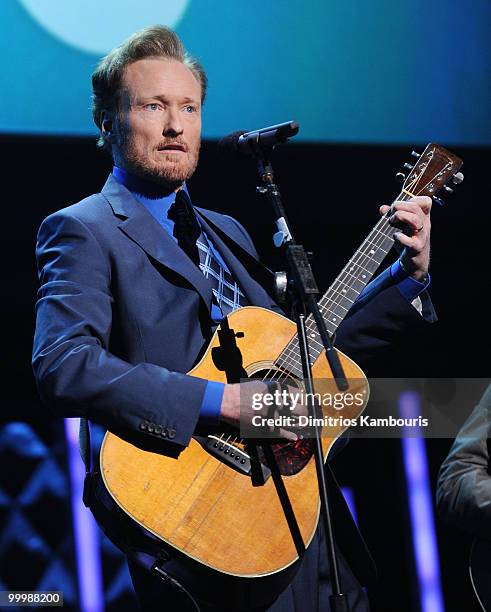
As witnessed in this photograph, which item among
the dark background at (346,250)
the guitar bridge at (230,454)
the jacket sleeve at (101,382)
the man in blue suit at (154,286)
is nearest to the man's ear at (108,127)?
the man in blue suit at (154,286)

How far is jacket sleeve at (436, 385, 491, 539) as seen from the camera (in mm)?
2916

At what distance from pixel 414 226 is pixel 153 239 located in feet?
2.22

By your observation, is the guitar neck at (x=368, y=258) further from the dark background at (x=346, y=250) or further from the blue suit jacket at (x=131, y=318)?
the dark background at (x=346, y=250)

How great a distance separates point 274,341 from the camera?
242 cm

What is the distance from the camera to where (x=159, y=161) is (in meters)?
2.58

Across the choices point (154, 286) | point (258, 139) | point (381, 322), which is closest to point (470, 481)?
point (381, 322)

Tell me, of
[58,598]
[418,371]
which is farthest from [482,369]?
[58,598]

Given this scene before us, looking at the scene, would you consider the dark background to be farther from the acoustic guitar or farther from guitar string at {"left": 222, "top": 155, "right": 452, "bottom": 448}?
the acoustic guitar

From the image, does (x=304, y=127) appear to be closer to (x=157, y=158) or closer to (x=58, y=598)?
(x=157, y=158)

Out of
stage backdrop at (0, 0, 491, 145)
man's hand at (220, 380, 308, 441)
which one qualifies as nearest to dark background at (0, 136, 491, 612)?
stage backdrop at (0, 0, 491, 145)

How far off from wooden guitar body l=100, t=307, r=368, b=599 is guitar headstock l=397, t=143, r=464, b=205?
734 mm

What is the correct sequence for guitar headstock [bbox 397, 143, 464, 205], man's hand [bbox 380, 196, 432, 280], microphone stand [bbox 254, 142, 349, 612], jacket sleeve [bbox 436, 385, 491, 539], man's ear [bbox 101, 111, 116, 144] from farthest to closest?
jacket sleeve [bbox 436, 385, 491, 539]
man's ear [bbox 101, 111, 116, 144]
guitar headstock [bbox 397, 143, 464, 205]
man's hand [bbox 380, 196, 432, 280]
microphone stand [bbox 254, 142, 349, 612]

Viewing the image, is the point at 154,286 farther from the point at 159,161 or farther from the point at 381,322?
the point at 381,322

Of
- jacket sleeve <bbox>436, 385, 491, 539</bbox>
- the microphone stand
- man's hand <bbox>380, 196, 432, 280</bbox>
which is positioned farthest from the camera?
jacket sleeve <bbox>436, 385, 491, 539</bbox>
